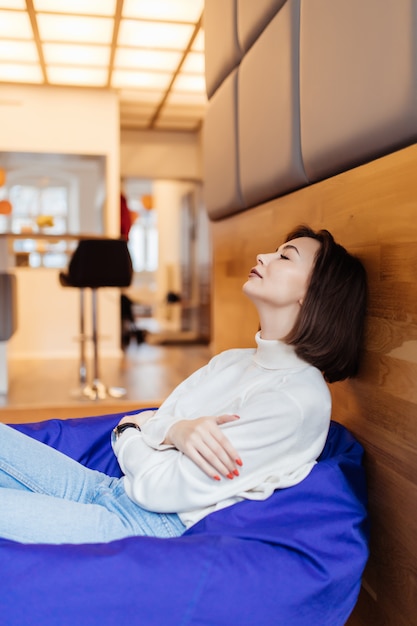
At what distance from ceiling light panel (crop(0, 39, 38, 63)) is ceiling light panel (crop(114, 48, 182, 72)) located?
701 millimetres

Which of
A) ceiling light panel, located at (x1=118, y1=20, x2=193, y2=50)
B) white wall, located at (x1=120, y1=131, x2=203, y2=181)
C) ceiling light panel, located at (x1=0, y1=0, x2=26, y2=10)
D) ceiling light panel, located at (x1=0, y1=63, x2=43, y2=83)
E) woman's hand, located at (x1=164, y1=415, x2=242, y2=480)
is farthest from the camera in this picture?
white wall, located at (x1=120, y1=131, x2=203, y2=181)

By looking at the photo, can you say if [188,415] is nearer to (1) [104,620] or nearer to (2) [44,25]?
(1) [104,620]

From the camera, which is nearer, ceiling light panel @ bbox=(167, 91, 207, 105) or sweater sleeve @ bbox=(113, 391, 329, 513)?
sweater sleeve @ bbox=(113, 391, 329, 513)

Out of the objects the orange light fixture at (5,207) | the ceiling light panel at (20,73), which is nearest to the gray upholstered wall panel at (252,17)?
the ceiling light panel at (20,73)

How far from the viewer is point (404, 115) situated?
1.17 meters

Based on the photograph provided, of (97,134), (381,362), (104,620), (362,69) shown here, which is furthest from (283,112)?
(97,134)

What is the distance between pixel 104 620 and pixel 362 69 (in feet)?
3.88

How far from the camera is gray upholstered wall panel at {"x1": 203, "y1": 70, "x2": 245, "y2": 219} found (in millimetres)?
2340

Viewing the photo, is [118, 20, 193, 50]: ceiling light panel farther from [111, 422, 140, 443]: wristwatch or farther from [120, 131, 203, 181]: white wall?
[111, 422, 140, 443]: wristwatch

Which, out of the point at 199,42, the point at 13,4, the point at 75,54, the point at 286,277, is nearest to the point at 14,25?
the point at 13,4

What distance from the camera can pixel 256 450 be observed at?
3.89 ft

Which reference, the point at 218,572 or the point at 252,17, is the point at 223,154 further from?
the point at 218,572

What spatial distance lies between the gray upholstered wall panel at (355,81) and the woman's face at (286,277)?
0.82ft

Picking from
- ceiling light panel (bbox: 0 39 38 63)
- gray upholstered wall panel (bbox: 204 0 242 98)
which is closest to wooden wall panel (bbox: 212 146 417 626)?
gray upholstered wall panel (bbox: 204 0 242 98)
